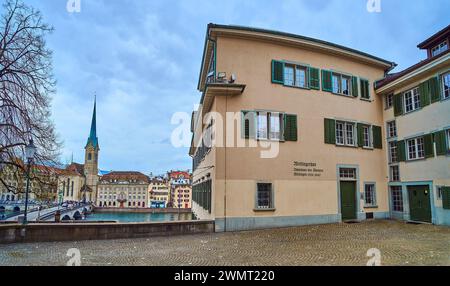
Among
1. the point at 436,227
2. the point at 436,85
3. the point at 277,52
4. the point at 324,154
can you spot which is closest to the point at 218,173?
the point at 324,154

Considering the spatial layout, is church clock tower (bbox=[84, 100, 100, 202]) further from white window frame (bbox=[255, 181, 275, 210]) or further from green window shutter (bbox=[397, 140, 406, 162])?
green window shutter (bbox=[397, 140, 406, 162])

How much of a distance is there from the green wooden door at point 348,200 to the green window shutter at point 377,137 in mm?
3131

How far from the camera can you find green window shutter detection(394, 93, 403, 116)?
18328mm

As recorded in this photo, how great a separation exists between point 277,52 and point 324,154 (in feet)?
20.0

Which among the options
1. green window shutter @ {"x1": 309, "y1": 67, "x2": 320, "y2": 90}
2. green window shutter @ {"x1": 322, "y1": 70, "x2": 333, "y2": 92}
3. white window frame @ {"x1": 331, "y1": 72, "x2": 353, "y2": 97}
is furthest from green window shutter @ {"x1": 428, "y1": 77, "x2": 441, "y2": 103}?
green window shutter @ {"x1": 309, "y1": 67, "x2": 320, "y2": 90}

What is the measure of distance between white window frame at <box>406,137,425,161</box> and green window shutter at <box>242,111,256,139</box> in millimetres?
9204

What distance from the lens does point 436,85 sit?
15844 millimetres

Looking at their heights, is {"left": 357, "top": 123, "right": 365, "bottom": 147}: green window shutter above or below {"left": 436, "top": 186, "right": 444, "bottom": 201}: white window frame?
above

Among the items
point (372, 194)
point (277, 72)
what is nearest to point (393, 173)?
point (372, 194)

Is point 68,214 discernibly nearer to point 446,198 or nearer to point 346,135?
point 346,135

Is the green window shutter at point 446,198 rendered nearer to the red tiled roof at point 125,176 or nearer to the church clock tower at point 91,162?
the church clock tower at point 91,162

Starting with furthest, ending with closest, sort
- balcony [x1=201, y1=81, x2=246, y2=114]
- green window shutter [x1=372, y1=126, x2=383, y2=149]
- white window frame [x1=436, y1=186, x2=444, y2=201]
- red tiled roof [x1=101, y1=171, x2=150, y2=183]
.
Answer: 1. red tiled roof [x1=101, y1=171, x2=150, y2=183]
2. green window shutter [x1=372, y1=126, x2=383, y2=149]
3. white window frame [x1=436, y1=186, x2=444, y2=201]
4. balcony [x1=201, y1=81, x2=246, y2=114]

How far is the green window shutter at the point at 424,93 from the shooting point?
16.4m
